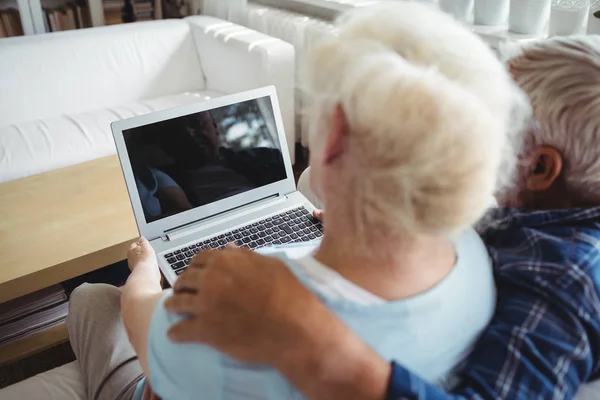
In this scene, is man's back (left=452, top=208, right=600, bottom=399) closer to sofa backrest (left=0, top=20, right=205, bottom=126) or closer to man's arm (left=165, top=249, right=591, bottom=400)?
man's arm (left=165, top=249, right=591, bottom=400)

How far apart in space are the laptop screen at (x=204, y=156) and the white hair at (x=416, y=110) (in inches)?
26.5

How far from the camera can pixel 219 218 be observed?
4.24 ft

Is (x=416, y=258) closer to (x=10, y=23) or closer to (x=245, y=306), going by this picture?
(x=245, y=306)

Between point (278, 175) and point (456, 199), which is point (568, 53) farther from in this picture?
point (278, 175)

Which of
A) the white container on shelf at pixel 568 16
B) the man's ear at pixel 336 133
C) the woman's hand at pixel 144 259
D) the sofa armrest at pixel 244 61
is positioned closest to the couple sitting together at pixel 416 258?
the man's ear at pixel 336 133

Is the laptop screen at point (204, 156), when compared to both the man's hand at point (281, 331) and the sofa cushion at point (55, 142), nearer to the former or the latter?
the man's hand at point (281, 331)

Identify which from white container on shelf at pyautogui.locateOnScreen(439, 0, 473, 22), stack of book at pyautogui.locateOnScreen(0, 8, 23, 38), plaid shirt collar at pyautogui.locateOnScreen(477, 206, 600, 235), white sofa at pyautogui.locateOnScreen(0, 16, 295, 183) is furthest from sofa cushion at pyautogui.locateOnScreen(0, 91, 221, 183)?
plaid shirt collar at pyautogui.locateOnScreen(477, 206, 600, 235)

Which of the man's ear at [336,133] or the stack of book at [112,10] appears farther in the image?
the stack of book at [112,10]

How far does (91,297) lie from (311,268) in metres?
0.73

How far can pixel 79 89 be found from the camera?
2.52 metres

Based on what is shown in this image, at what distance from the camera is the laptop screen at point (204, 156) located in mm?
1181

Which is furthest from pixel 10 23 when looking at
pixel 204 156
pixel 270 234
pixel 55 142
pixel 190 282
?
pixel 190 282

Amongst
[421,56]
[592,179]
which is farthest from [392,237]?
[592,179]

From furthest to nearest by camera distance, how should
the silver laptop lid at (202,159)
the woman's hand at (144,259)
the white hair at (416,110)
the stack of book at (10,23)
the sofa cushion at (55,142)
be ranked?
1. the stack of book at (10,23)
2. the sofa cushion at (55,142)
3. the silver laptop lid at (202,159)
4. the woman's hand at (144,259)
5. the white hair at (416,110)
